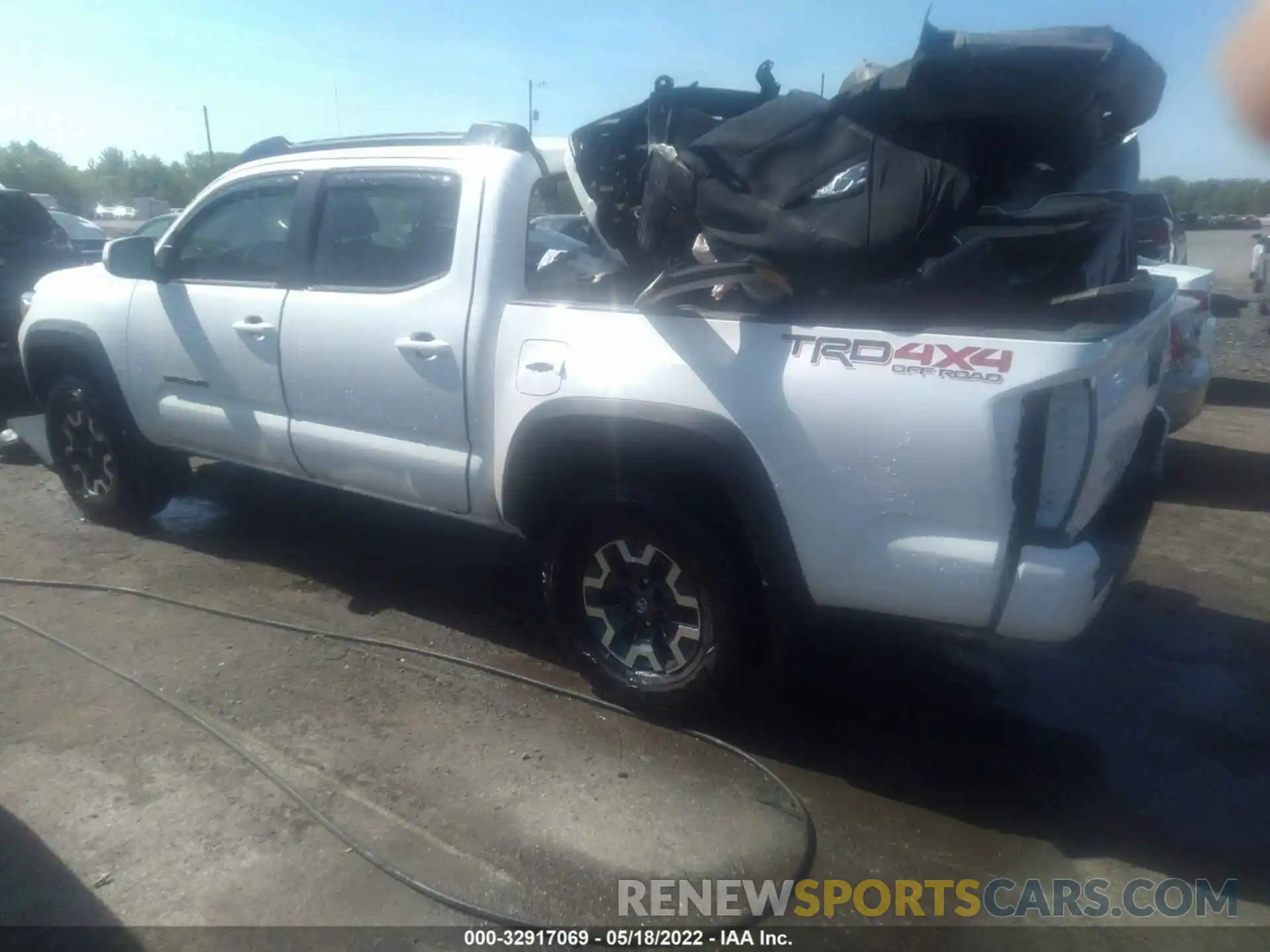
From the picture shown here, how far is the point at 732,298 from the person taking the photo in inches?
129

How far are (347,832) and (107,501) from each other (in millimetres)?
3405

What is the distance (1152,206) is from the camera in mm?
10633

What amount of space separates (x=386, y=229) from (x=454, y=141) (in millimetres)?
476

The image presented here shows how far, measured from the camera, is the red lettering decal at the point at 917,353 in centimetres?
283

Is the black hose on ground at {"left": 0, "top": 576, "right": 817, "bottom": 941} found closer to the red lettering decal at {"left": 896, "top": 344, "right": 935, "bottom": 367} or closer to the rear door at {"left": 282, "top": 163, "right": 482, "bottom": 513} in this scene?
the rear door at {"left": 282, "top": 163, "right": 482, "bottom": 513}

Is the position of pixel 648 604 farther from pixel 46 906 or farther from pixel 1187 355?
pixel 1187 355

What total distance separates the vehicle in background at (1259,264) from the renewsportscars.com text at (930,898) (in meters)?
16.8

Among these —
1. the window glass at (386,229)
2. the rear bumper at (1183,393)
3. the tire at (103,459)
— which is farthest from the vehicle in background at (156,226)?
the rear bumper at (1183,393)

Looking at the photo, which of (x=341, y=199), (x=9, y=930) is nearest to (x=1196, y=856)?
(x=9, y=930)

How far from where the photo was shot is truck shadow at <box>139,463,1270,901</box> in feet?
10.3

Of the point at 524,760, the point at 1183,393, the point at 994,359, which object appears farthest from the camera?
the point at 1183,393

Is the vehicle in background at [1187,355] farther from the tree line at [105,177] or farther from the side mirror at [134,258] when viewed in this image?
the tree line at [105,177]

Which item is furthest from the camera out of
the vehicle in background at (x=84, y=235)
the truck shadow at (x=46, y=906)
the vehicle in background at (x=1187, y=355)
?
the vehicle in background at (x=84, y=235)

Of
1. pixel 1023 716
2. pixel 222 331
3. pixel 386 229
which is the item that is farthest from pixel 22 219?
pixel 1023 716
